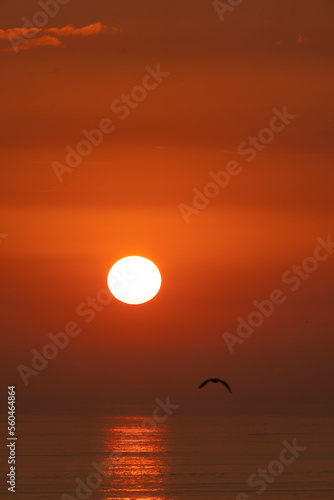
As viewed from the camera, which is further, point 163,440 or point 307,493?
point 163,440

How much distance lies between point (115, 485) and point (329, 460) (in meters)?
28.5

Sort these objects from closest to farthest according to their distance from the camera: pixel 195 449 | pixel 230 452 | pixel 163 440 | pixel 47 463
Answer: pixel 47 463, pixel 230 452, pixel 195 449, pixel 163 440

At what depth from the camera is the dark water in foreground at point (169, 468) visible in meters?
57.5

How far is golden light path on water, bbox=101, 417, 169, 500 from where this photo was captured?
57.6 m

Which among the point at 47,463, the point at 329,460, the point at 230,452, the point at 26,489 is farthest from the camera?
the point at 230,452

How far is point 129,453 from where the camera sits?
9194 centimetres

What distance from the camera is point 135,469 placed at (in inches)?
2862

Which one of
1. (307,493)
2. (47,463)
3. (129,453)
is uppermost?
(129,453)

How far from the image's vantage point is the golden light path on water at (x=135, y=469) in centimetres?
5756

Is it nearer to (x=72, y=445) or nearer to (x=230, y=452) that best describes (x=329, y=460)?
(x=230, y=452)

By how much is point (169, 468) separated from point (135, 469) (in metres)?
3.14

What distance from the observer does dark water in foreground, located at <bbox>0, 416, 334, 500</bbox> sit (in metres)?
57.5

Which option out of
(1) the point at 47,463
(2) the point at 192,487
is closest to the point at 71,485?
(2) the point at 192,487

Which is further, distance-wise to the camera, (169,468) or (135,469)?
(169,468)
